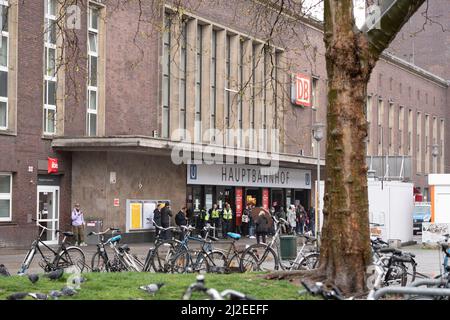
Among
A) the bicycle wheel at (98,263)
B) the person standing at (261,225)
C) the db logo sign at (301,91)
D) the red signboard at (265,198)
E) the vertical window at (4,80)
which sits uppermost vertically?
the db logo sign at (301,91)

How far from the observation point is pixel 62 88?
28.5 meters

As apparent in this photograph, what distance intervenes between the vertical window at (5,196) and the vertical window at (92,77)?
4451mm

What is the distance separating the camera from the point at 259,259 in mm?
15211

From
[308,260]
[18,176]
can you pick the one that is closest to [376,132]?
[18,176]

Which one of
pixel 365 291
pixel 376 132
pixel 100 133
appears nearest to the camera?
pixel 365 291

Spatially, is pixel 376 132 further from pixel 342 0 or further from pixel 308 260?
pixel 342 0

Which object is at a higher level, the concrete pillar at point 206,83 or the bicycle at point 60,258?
the concrete pillar at point 206,83

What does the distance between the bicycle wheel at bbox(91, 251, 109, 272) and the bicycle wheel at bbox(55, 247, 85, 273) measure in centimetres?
28

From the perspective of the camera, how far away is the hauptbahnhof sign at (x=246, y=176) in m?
35.7

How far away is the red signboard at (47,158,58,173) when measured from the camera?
27.9m

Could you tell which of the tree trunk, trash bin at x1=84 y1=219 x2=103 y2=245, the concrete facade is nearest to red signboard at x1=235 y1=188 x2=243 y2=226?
the concrete facade

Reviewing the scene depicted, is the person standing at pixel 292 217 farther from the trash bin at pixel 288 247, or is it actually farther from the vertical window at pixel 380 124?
the trash bin at pixel 288 247

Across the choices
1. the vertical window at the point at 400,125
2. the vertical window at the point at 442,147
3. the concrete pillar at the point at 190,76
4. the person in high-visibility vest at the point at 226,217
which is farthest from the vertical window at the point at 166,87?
the vertical window at the point at 442,147
